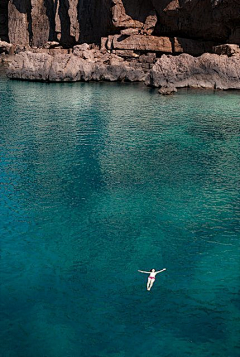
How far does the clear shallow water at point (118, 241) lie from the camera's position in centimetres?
991

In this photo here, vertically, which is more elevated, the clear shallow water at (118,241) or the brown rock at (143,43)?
the brown rock at (143,43)

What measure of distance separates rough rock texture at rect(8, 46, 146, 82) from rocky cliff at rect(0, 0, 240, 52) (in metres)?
5.70

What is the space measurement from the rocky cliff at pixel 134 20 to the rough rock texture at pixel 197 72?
8.07 metres

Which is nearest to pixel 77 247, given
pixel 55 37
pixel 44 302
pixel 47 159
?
pixel 44 302

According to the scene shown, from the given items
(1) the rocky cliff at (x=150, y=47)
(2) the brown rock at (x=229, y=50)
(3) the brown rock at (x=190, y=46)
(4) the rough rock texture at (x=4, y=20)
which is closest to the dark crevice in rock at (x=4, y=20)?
(4) the rough rock texture at (x=4, y=20)

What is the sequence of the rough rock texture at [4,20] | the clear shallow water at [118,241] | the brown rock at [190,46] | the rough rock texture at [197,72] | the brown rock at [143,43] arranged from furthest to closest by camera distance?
the rough rock texture at [4,20] < the brown rock at [190,46] < the brown rock at [143,43] < the rough rock texture at [197,72] < the clear shallow water at [118,241]

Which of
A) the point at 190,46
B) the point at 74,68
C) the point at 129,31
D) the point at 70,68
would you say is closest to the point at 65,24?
the point at 129,31

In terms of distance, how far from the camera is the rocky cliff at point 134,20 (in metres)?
55.4

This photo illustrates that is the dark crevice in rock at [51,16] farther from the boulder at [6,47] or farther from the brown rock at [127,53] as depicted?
the brown rock at [127,53]

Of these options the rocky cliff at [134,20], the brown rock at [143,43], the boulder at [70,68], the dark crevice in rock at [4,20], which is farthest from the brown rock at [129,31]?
the dark crevice in rock at [4,20]

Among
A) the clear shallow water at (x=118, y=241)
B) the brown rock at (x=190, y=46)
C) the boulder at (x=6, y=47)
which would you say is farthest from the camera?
the boulder at (x=6, y=47)

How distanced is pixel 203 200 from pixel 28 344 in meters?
10.4

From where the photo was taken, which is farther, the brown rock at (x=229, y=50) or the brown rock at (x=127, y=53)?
the brown rock at (x=127, y=53)

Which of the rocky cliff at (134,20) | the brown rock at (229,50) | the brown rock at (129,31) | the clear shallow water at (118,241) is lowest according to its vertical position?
the clear shallow water at (118,241)
